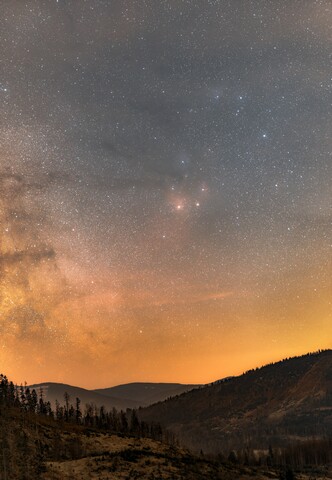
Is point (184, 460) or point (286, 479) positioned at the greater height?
point (184, 460)

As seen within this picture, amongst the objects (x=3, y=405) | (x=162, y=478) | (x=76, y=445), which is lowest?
(x=162, y=478)

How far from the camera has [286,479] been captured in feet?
447

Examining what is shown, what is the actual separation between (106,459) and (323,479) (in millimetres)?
80113

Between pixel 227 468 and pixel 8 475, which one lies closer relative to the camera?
pixel 8 475

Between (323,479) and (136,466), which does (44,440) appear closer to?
(136,466)

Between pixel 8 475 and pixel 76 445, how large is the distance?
39.1 meters

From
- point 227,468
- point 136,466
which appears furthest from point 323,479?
point 136,466

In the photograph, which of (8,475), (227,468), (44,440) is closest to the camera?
Result: (8,475)

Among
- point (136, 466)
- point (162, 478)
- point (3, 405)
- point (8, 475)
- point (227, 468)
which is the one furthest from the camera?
point (3, 405)

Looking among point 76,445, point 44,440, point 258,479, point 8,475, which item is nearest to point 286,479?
point 258,479

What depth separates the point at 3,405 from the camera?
487 ft

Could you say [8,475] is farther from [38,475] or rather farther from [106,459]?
[106,459]

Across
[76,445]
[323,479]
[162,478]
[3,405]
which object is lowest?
[323,479]

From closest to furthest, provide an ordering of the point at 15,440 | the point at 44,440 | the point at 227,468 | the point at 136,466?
the point at 136,466 < the point at 15,440 < the point at 44,440 < the point at 227,468
